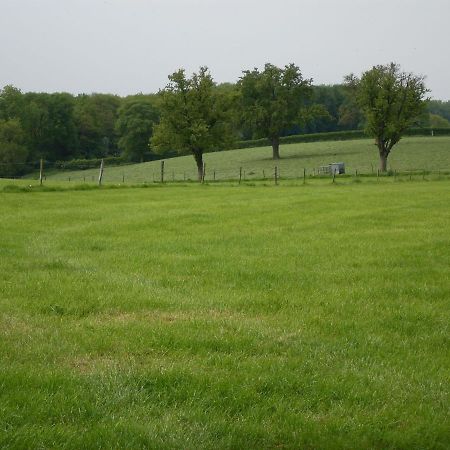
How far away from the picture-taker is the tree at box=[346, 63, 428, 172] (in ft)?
227

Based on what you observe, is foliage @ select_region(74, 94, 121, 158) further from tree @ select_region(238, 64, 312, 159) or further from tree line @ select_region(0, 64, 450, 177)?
tree @ select_region(238, 64, 312, 159)

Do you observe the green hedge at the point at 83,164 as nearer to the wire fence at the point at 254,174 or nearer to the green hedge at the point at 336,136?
the wire fence at the point at 254,174

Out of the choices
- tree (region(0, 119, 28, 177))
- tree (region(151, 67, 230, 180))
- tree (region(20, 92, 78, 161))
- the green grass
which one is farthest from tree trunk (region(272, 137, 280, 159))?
the green grass

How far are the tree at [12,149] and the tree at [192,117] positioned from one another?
41209 mm

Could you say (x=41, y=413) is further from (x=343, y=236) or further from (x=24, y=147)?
(x=24, y=147)

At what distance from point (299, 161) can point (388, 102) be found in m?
16.6

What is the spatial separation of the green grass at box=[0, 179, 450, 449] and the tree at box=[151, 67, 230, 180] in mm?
50315

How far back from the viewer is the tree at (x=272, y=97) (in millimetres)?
85562

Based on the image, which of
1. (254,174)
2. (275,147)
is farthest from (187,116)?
(275,147)

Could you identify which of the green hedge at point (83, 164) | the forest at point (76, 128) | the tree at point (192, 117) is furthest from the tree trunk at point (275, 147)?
the green hedge at point (83, 164)

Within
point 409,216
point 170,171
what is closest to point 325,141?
point 170,171

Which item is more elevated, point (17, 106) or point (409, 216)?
point (17, 106)

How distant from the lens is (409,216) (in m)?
23.4

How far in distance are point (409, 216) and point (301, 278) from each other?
12883 millimetres
